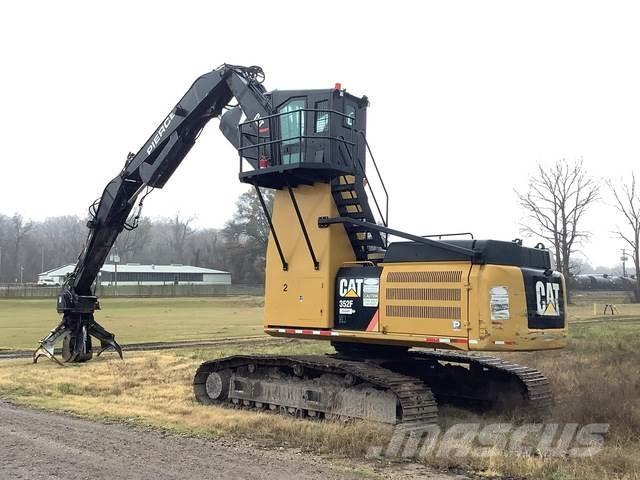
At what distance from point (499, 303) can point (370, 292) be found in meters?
1.93

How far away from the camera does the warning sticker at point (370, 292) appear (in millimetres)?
9508

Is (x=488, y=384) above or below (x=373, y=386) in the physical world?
below

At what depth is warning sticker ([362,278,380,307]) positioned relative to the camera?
31.2 feet

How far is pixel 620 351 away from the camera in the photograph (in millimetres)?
15180

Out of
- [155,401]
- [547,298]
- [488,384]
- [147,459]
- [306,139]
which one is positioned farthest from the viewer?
[155,401]

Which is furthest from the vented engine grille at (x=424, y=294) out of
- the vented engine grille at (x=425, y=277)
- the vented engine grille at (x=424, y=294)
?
the vented engine grille at (x=425, y=277)

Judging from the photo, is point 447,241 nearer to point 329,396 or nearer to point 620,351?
point 329,396

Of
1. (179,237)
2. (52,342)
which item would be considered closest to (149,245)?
(179,237)

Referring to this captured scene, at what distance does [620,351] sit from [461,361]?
6241 mm

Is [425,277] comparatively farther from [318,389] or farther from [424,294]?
[318,389]

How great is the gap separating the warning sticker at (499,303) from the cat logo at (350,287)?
2.04 m

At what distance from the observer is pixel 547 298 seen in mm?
9078

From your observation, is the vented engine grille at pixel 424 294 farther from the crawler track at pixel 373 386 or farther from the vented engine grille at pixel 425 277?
Result: the crawler track at pixel 373 386

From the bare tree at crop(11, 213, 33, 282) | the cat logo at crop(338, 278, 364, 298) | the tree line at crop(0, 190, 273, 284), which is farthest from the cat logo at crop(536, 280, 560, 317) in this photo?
the bare tree at crop(11, 213, 33, 282)
